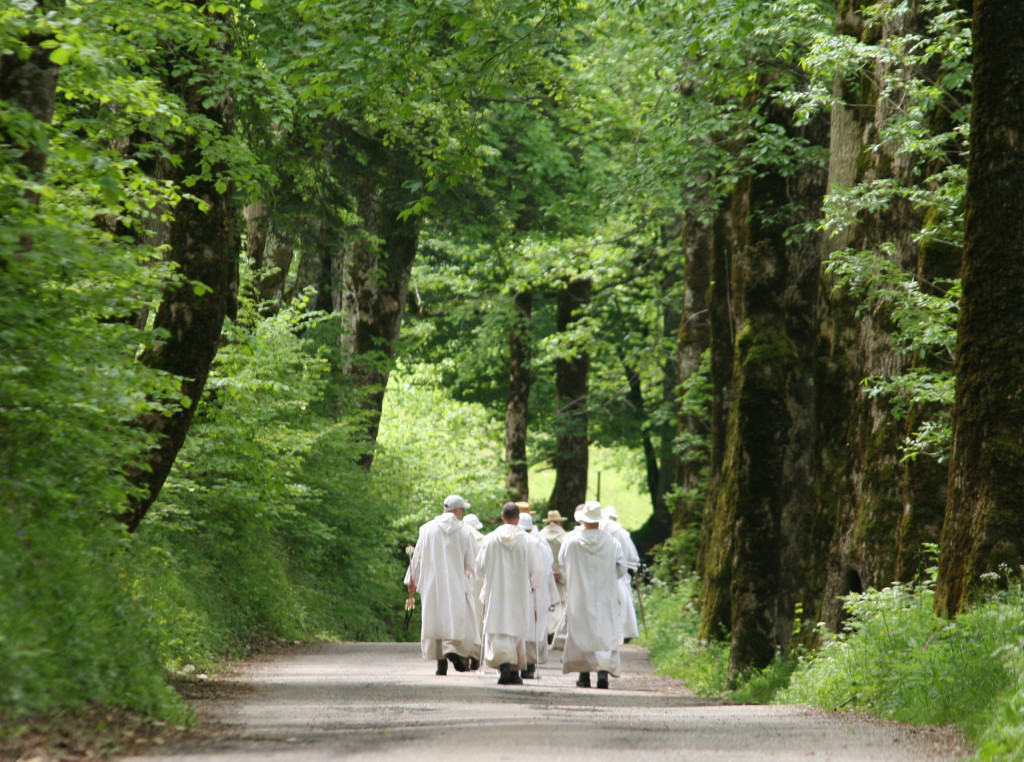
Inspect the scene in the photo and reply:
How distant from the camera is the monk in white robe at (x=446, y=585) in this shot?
51.8 feet

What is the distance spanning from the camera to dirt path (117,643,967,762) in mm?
6910

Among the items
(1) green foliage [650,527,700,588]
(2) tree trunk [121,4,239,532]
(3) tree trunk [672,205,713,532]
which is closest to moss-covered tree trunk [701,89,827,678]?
(2) tree trunk [121,4,239,532]

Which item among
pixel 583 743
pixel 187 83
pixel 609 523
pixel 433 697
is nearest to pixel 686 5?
pixel 187 83

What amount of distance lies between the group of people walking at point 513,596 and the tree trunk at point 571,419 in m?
16.2

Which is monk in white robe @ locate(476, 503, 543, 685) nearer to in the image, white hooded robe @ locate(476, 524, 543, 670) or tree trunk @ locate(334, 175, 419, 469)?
white hooded robe @ locate(476, 524, 543, 670)

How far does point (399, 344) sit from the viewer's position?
100ft

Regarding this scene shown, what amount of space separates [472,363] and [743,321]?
21.5 metres

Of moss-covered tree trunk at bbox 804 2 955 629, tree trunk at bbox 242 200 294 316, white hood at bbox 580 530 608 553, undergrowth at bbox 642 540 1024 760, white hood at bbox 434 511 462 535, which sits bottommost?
undergrowth at bbox 642 540 1024 760

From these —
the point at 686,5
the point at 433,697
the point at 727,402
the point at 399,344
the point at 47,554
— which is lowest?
the point at 433,697

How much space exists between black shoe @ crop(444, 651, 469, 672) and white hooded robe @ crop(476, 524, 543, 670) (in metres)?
1.03

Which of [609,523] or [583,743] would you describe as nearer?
[583,743]

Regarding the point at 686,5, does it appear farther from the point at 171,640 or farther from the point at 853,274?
the point at 171,640

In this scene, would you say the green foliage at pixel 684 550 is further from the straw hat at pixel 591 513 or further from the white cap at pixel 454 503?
the white cap at pixel 454 503

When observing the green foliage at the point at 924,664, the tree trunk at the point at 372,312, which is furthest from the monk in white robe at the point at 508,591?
the tree trunk at the point at 372,312
